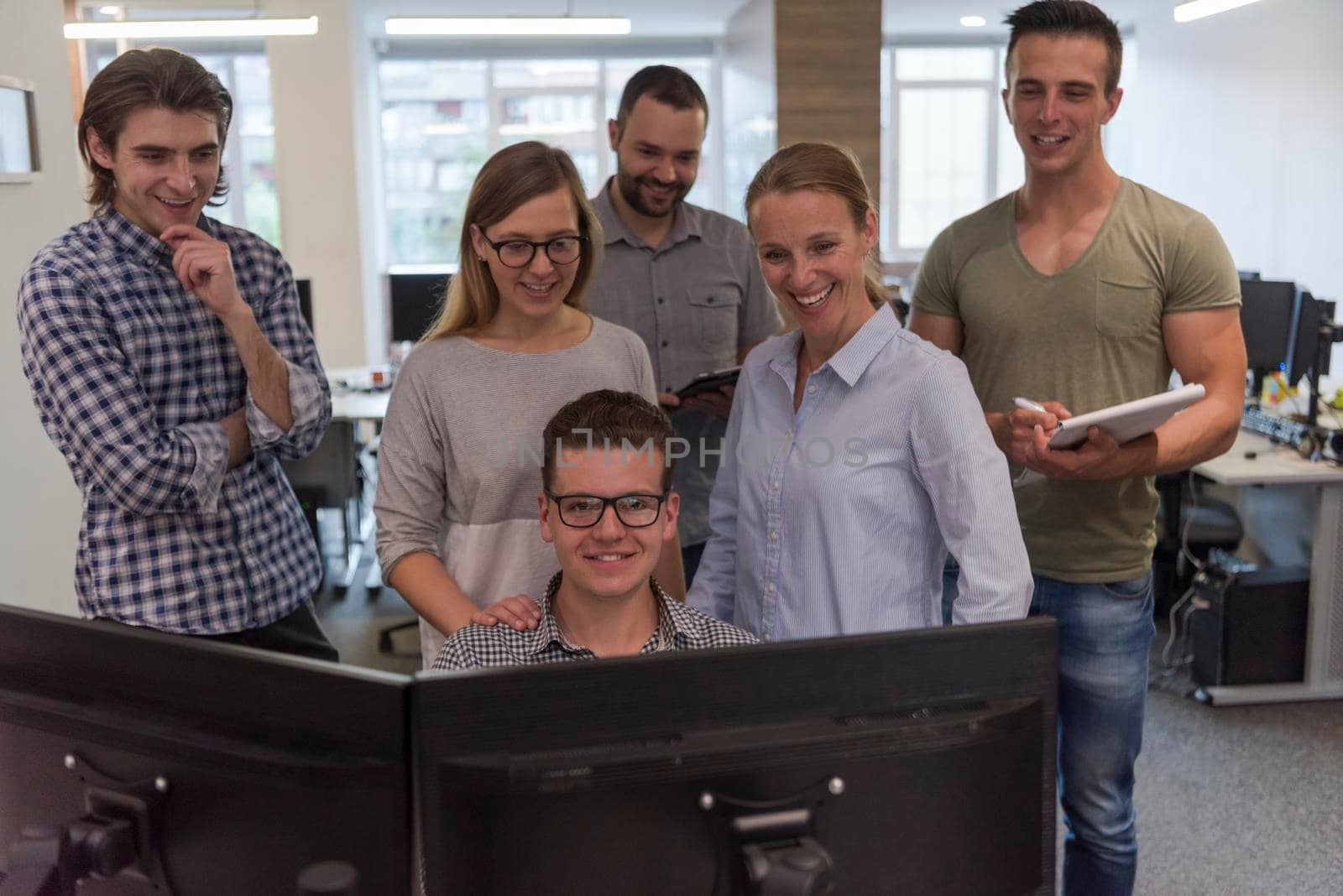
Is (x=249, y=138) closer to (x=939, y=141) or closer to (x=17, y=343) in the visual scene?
(x=939, y=141)

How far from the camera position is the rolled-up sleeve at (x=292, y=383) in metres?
1.75

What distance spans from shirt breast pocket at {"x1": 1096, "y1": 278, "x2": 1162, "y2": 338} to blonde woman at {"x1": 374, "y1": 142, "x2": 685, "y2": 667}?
0.80 metres

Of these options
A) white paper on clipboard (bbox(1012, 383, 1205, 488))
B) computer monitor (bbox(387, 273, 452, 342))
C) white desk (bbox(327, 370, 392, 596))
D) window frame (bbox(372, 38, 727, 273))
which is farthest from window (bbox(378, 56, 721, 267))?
white paper on clipboard (bbox(1012, 383, 1205, 488))

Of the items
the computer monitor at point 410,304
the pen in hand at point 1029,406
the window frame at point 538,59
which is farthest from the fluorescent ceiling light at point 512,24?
the pen in hand at point 1029,406

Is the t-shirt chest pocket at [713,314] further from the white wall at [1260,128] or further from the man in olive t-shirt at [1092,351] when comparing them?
the white wall at [1260,128]

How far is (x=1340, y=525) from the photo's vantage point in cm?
397

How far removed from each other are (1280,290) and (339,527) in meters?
4.85

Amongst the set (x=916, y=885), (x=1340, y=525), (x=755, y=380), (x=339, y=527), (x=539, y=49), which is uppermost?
(x=539, y=49)

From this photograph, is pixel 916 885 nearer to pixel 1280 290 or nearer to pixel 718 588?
pixel 718 588

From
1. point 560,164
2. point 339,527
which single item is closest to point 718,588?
point 560,164

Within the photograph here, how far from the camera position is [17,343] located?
270 centimetres

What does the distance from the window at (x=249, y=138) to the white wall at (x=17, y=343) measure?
302 inches

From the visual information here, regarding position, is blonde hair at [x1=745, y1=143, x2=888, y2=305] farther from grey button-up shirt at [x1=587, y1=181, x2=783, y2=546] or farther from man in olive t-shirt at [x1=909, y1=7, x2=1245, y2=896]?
grey button-up shirt at [x1=587, y1=181, x2=783, y2=546]

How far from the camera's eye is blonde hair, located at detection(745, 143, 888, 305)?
64.1 inches
